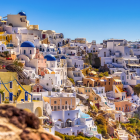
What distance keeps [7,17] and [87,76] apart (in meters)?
17.9

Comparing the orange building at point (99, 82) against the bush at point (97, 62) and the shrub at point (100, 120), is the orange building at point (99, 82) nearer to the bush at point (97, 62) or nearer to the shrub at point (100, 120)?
the bush at point (97, 62)

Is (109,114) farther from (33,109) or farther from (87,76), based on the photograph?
(33,109)

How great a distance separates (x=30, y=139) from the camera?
621 cm

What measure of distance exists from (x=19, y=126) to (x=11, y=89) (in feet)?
76.4

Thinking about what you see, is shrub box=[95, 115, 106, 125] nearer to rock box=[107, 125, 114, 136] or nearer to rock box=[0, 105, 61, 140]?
rock box=[107, 125, 114, 136]

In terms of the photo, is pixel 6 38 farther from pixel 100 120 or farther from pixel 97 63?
pixel 100 120

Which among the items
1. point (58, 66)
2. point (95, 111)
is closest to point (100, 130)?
point (95, 111)

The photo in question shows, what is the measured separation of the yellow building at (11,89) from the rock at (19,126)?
22.0 meters

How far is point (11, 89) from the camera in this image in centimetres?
2936

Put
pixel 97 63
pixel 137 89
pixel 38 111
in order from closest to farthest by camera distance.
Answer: pixel 38 111 < pixel 137 89 < pixel 97 63

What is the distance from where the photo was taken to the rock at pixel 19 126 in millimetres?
6281

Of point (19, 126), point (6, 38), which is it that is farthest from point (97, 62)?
point (19, 126)

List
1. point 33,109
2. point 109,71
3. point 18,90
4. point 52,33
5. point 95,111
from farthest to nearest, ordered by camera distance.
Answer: point 52,33, point 109,71, point 95,111, point 18,90, point 33,109

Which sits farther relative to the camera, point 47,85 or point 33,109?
point 47,85
